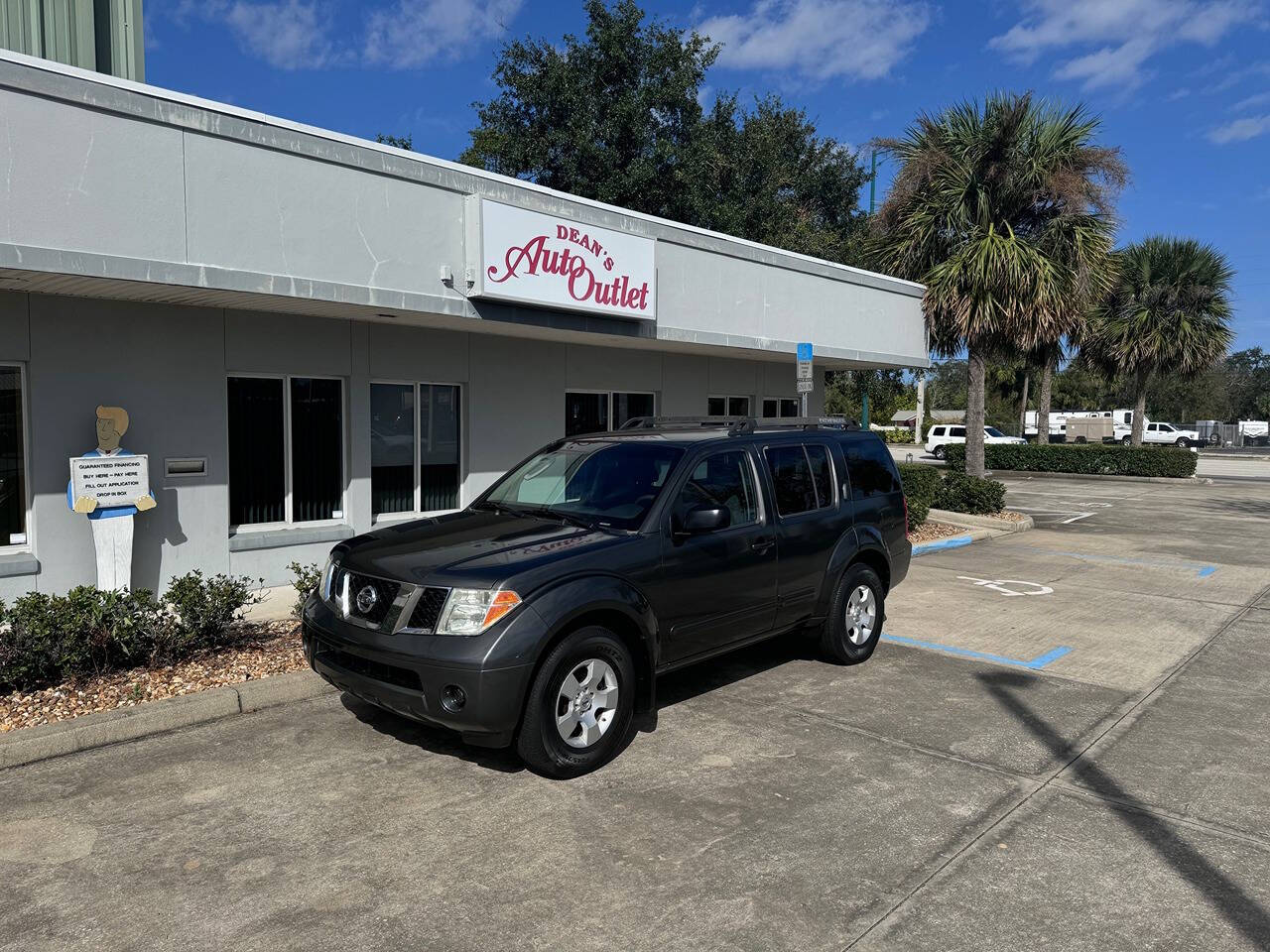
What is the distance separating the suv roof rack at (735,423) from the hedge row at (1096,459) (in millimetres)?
20055

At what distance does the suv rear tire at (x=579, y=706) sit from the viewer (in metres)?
4.57

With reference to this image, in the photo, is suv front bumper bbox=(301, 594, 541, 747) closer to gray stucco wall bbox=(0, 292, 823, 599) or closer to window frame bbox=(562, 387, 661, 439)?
gray stucco wall bbox=(0, 292, 823, 599)

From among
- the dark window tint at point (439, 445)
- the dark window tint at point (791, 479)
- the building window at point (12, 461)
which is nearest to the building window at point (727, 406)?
the dark window tint at point (439, 445)

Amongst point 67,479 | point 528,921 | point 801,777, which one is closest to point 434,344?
point 67,479

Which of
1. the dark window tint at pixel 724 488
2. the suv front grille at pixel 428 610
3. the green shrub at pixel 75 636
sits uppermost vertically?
the dark window tint at pixel 724 488

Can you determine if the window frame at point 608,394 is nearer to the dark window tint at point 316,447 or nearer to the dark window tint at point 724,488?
the dark window tint at point 316,447

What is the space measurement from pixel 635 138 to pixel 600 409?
13793 millimetres

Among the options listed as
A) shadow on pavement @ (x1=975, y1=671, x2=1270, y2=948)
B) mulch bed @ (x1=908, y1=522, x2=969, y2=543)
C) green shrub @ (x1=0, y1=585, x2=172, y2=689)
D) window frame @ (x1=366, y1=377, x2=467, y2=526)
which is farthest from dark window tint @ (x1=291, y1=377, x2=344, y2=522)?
mulch bed @ (x1=908, y1=522, x2=969, y2=543)

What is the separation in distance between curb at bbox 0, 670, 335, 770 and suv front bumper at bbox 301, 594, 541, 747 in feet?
4.76

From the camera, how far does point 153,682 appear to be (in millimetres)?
5812

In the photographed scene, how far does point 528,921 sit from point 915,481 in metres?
12.4

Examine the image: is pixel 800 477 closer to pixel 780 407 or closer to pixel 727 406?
pixel 727 406

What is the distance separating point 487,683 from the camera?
4344 millimetres

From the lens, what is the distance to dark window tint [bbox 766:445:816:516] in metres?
6.38
